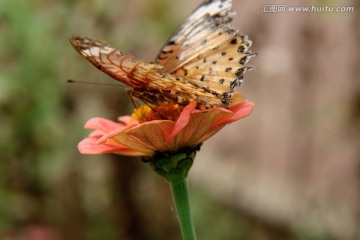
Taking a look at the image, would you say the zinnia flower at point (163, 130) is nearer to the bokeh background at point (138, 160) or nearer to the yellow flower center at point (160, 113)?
the yellow flower center at point (160, 113)

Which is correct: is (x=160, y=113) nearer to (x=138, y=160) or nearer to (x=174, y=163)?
(x=174, y=163)

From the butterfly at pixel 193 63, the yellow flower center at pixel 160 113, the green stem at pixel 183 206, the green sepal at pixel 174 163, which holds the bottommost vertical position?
the green stem at pixel 183 206

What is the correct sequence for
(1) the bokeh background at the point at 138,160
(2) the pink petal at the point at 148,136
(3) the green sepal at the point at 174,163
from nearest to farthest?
(2) the pink petal at the point at 148,136 → (3) the green sepal at the point at 174,163 → (1) the bokeh background at the point at 138,160

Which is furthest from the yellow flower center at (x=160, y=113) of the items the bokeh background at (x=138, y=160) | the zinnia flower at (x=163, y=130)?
the bokeh background at (x=138, y=160)

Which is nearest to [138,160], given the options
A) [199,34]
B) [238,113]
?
[199,34]

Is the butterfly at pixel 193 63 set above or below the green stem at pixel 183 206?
above

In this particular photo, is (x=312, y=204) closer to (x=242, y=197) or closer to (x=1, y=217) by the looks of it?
(x=242, y=197)

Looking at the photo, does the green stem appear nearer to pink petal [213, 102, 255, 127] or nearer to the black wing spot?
pink petal [213, 102, 255, 127]
